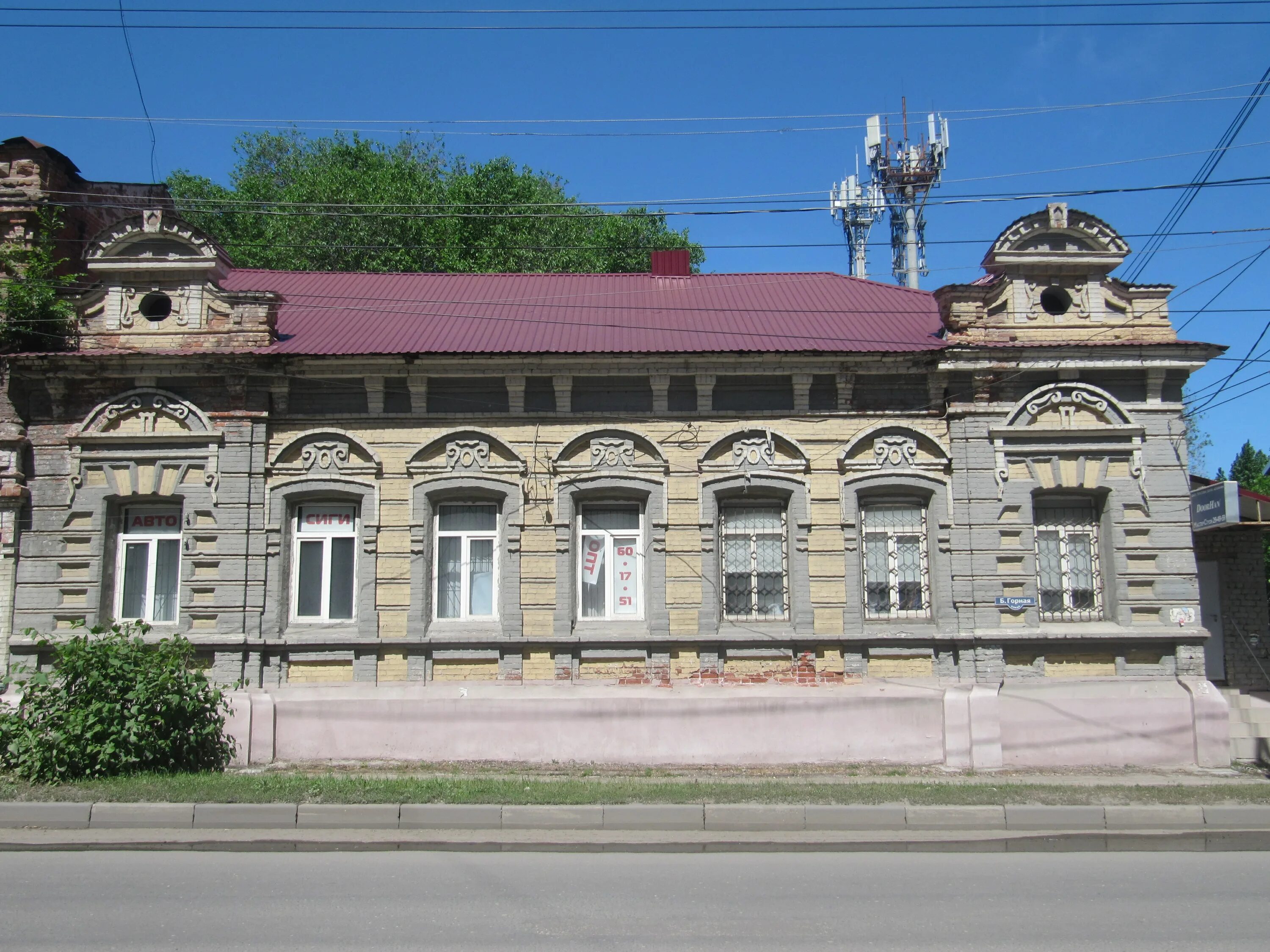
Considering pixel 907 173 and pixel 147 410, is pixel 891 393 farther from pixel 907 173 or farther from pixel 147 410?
pixel 907 173

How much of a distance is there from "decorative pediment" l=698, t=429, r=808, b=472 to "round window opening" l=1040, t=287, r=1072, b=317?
141 inches

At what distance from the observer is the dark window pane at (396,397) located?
1144cm

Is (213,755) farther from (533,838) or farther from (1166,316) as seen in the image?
(1166,316)

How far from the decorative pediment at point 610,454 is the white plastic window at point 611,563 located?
54 cm

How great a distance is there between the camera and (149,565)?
Answer: 11.4m

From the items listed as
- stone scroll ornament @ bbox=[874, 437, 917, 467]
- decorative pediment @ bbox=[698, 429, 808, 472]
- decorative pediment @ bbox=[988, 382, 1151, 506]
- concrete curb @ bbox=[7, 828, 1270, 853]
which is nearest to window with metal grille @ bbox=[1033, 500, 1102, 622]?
decorative pediment @ bbox=[988, 382, 1151, 506]

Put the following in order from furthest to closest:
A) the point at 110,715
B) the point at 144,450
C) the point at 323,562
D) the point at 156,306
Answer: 1. the point at 156,306
2. the point at 323,562
3. the point at 144,450
4. the point at 110,715

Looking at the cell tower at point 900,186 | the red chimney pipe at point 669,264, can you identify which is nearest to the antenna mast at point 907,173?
the cell tower at point 900,186

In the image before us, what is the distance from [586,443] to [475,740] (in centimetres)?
367

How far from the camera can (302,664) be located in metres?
11.2

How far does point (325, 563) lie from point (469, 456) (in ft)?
7.15

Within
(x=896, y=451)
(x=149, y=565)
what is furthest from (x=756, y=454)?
(x=149, y=565)

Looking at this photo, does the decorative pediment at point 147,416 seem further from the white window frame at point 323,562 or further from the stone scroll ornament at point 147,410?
the white window frame at point 323,562

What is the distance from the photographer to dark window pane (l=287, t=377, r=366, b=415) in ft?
37.6
